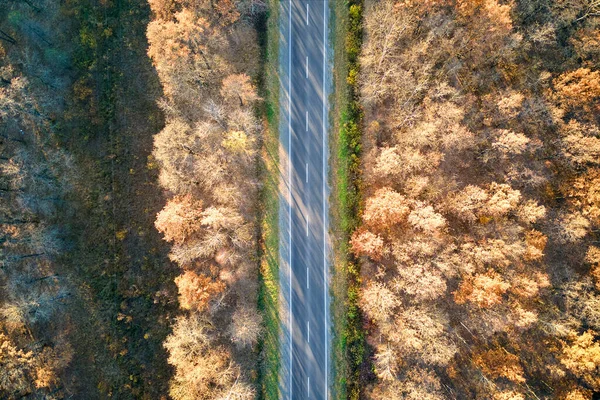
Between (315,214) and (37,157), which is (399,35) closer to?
(315,214)

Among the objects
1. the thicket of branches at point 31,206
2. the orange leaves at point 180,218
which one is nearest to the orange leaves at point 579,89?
the orange leaves at point 180,218

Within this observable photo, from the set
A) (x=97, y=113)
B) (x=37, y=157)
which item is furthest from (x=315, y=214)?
(x=37, y=157)

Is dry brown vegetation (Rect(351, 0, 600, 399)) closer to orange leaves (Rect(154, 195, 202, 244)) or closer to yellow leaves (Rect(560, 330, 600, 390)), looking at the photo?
yellow leaves (Rect(560, 330, 600, 390))

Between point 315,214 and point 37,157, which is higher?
point 37,157

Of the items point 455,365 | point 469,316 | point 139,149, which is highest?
point 139,149

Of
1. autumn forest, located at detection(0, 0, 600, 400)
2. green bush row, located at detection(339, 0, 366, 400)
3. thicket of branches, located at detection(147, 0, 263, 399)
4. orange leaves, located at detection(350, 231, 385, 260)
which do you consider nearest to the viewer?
thicket of branches, located at detection(147, 0, 263, 399)

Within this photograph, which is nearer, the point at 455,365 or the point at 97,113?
the point at 455,365

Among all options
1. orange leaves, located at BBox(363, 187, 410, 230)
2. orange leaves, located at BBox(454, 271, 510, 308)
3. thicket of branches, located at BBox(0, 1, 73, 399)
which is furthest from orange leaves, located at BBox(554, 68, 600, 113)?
thicket of branches, located at BBox(0, 1, 73, 399)
